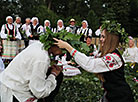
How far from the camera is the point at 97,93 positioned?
3854mm

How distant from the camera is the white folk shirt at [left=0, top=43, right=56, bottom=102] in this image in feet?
6.68

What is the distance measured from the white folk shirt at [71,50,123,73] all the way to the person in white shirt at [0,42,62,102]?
34cm

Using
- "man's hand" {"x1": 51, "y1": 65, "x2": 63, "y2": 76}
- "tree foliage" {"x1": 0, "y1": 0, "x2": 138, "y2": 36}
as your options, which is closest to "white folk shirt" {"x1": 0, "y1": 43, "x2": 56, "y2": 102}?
"man's hand" {"x1": 51, "y1": 65, "x2": 63, "y2": 76}

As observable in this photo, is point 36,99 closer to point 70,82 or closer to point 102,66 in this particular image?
point 102,66

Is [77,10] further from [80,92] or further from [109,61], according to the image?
[109,61]

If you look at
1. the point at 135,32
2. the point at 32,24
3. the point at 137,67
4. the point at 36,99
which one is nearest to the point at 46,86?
the point at 36,99

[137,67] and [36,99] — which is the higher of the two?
[36,99]

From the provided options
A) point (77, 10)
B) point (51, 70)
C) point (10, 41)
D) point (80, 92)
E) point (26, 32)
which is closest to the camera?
point (51, 70)

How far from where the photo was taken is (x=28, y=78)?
6.89 ft

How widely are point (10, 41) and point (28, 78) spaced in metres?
5.38

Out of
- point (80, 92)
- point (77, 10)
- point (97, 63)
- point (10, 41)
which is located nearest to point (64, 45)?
point (97, 63)

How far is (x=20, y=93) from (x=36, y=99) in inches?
8.1

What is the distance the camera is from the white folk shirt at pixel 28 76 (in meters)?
2.04

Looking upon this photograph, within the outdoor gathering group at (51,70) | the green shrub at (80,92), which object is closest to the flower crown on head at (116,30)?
the outdoor gathering group at (51,70)
